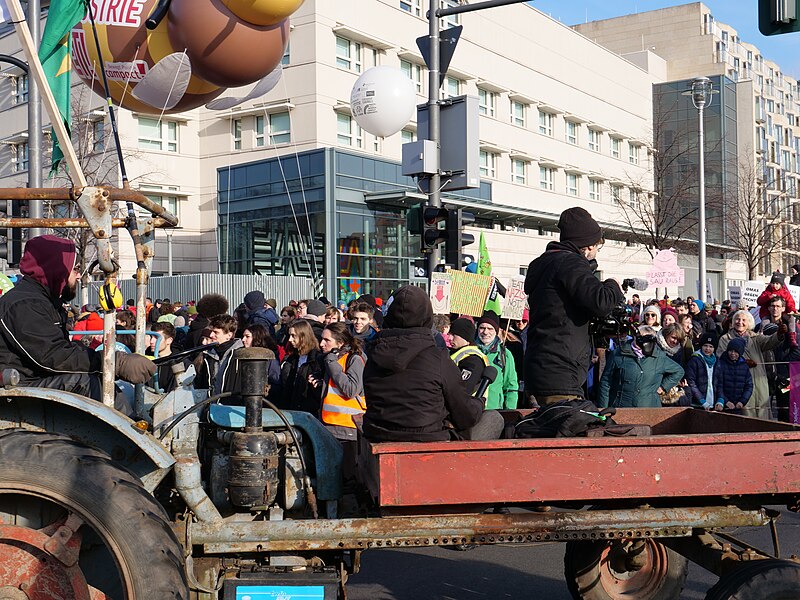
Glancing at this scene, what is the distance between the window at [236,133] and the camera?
3522cm

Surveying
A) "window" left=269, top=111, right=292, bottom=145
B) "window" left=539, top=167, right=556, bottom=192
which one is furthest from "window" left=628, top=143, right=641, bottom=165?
"window" left=269, top=111, right=292, bottom=145

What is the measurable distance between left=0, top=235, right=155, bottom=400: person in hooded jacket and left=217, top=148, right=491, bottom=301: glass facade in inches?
1036

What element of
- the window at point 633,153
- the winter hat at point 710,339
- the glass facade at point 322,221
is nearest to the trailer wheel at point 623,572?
the winter hat at point 710,339

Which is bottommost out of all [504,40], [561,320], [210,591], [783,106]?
[210,591]

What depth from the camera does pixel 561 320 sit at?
470 centimetres

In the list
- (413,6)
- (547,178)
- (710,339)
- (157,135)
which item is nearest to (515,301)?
(710,339)

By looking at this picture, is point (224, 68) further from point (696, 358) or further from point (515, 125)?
point (515, 125)

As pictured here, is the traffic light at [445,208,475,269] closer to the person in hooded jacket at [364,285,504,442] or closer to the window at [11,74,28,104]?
the person in hooded jacket at [364,285,504,442]

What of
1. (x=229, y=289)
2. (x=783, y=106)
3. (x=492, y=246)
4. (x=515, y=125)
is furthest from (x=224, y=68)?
(x=783, y=106)

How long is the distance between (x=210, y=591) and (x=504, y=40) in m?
43.0

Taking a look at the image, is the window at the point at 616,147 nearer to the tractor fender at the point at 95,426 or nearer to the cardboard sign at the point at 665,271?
the cardboard sign at the point at 665,271

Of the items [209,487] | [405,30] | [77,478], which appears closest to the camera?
[77,478]

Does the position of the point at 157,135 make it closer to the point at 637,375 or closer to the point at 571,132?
the point at 571,132

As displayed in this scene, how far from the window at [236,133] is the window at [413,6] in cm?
909
